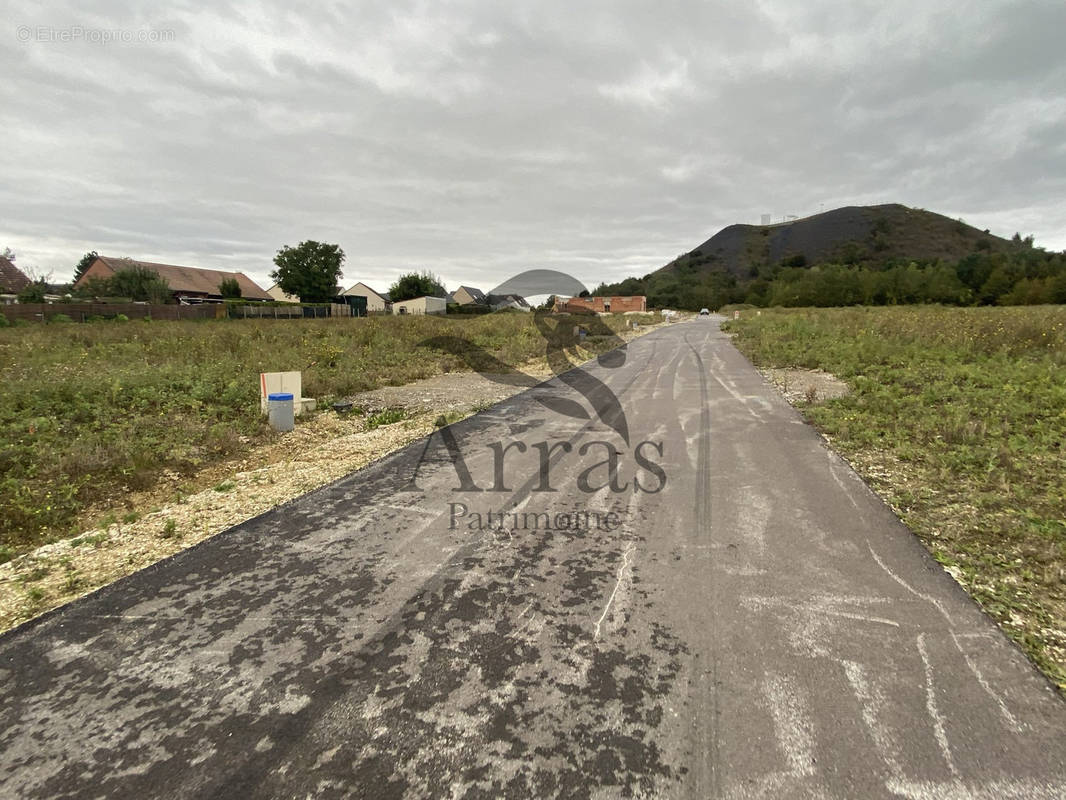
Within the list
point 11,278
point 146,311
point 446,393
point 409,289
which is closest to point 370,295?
point 409,289

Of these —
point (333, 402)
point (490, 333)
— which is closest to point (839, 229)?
point (490, 333)

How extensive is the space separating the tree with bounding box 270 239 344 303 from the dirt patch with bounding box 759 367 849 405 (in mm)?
66874

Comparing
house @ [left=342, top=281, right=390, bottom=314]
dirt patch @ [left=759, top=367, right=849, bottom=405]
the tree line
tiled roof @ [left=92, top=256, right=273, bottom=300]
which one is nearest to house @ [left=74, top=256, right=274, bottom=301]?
tiled roof @ [left=92, top=256, right=273, bottom=300]

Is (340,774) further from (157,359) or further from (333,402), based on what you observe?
(157,359)

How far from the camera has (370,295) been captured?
79250mm

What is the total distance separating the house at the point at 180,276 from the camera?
52.3 meters

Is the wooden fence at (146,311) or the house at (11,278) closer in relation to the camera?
the wooden fence at (146,311)

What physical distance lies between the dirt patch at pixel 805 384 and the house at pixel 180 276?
58548mm

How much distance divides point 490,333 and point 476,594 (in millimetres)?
20670

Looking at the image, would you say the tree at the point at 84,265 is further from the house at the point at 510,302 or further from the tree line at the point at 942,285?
the tree line at the point at 942,285

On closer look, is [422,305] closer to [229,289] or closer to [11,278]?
[229,289]

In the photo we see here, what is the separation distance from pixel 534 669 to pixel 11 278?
67.0 metres

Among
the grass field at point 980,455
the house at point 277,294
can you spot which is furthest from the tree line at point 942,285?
the house at point 277,294

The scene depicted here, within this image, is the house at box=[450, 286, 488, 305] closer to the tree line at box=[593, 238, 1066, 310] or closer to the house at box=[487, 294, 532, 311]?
the house at box=[487, 294, 532, 311]
